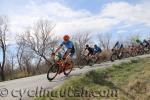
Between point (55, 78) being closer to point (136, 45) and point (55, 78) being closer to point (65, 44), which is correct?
point (65, 44)

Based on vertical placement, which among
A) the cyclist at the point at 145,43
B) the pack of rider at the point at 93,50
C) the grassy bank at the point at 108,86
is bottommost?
the grassy bank at the point at 108,86

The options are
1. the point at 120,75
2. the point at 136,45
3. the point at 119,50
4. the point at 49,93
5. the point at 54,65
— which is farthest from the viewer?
the point at 136,45

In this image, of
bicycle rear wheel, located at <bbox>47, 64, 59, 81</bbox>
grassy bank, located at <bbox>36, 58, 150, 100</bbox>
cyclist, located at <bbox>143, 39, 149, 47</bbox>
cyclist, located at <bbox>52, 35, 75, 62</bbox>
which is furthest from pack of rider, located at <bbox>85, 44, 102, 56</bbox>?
cyclist, located at <bbox>143, 39, 149, 47</bbox>

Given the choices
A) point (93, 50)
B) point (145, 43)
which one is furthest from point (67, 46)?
point (145, 43)

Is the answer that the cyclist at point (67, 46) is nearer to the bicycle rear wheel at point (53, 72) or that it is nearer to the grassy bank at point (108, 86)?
the bicycle rear wheel at point (53, 72)

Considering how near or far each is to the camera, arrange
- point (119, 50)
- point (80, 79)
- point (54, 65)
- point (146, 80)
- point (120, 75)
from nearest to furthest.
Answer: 1. point (80, 79)
2. point (54, 65)
3. point (146, 80)
4. point (120, 75)
5. point (119, 50)

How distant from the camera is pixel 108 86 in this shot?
46.3 feet

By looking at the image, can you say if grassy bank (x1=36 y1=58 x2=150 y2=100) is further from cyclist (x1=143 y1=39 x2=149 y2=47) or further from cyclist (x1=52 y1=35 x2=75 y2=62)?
cyclist (x1=143 y1=39 x2=149 y2=47)

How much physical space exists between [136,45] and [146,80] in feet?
74.7

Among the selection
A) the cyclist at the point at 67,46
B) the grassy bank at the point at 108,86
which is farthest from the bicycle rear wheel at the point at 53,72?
the grassy bank at the point at 108,86

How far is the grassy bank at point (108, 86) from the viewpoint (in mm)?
12414

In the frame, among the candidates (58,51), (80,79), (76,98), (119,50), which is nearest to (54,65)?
(58,51)

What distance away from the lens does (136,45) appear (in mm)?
38781

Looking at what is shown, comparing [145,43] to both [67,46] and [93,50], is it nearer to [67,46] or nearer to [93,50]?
[93,50]
